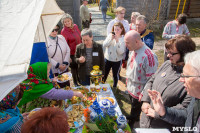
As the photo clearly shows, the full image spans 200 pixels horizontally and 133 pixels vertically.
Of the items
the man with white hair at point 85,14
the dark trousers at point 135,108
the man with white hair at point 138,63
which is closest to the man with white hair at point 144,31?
the man with white hair at point 138,63

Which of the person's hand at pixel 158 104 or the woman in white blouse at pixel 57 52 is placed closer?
the person's hand at pixel 158 104

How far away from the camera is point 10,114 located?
4.55 ft

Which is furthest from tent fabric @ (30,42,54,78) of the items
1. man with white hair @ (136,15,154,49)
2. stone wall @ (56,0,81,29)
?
stone wall @ (56,0,81,29)

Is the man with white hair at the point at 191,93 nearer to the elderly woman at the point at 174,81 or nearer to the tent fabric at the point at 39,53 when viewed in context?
the elderly woman at the point at 174,81

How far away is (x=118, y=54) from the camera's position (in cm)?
310

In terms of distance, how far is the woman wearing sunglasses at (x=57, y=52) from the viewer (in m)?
2.79

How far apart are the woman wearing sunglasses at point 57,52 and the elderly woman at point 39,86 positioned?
37.8 inches

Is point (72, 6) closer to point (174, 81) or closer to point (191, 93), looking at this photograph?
point (174, 81)

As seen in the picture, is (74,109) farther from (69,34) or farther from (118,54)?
(69,34)

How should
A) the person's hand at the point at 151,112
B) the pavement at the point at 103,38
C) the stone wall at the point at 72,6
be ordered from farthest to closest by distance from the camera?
the stone wall at the point at 72,6, the pavement at the point at 103,38, the person's hand at the point at 151,112

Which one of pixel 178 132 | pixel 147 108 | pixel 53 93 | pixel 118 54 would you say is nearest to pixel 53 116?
pixel 53 93

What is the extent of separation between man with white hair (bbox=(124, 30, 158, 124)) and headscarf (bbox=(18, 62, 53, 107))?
1.27m

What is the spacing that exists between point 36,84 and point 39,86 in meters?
0.05

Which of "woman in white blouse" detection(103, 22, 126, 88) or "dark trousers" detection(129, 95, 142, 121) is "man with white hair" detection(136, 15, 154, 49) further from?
"dark trousers" detection(129, 95, 142, 121)
